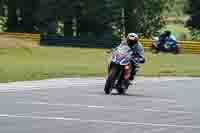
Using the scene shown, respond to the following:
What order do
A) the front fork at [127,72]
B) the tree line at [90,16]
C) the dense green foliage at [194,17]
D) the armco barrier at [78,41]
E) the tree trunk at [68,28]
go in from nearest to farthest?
the front fork at [127,72] < the armco barrier at [78,41] < the tree line at [90,16] < the tree trunk at [68,28] < the dense green foliage at [194,17]

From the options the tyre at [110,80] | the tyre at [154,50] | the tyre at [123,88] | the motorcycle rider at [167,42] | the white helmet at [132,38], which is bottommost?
the tyre at [154,50]

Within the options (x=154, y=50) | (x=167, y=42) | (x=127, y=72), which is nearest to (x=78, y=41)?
(x=154, y=50)

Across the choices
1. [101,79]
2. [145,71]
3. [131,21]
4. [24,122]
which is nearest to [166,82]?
[101,79]

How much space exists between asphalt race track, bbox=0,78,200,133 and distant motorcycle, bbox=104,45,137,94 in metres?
0.38

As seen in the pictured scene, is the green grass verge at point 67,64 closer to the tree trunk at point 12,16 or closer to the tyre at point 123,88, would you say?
the tyre at point 123,88

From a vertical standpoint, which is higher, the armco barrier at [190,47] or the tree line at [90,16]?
the tree line at [90,16]

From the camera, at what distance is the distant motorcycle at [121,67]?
20719mm

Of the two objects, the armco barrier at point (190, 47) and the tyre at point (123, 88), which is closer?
the tyre at point (123, 88)

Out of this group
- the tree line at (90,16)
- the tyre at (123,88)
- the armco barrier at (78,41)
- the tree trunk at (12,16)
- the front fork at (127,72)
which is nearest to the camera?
the front fork at (127,72)

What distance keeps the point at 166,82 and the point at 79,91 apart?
5.73 meters

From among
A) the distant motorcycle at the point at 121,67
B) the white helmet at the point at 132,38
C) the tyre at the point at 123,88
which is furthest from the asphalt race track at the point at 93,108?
the white helmet at the point at 132,38

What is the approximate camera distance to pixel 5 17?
6266 cm

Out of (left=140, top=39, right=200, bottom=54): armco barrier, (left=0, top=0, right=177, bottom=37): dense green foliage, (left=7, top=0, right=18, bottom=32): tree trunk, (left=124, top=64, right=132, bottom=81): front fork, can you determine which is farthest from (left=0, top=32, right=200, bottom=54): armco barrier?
(left=124, top=64, right=132, bottom=81): front fork

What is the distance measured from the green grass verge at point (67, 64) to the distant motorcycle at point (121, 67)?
5.14 m
